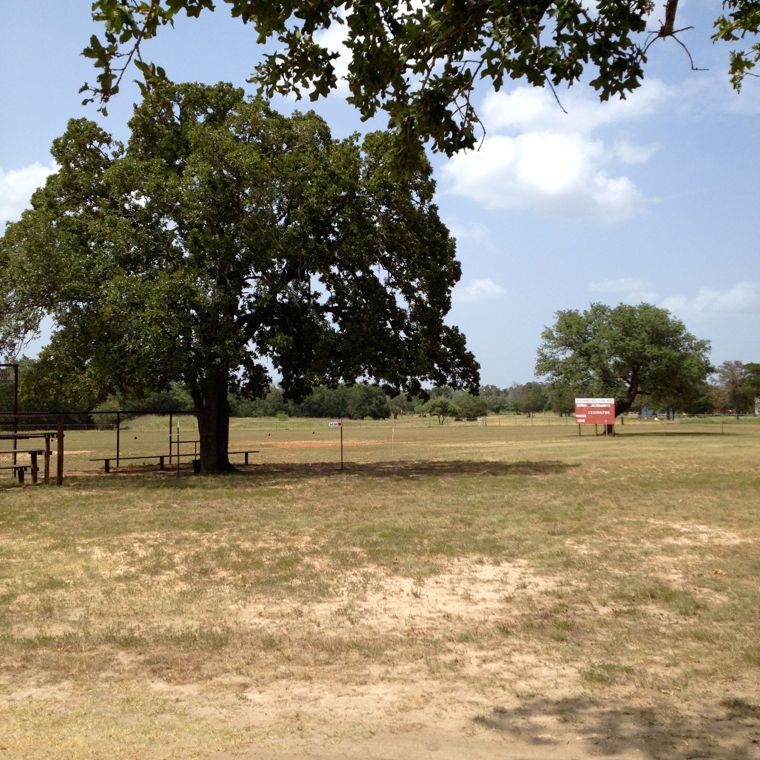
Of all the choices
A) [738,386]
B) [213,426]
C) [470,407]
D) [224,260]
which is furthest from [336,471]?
[738,386]

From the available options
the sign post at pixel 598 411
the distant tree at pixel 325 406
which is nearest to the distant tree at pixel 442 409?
the distant tree at pixel 325 406

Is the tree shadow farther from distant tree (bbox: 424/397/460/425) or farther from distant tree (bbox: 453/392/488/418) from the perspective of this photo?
distant tree (bbox: 453/392/488/418)

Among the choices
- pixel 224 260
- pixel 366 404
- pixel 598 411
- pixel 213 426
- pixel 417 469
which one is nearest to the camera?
pixel 224 260

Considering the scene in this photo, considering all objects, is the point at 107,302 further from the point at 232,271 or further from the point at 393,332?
the point at 393,332

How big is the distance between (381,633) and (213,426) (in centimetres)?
1766

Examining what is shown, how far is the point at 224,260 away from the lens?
20000 mm

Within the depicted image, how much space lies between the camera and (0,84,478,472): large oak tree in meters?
19.2

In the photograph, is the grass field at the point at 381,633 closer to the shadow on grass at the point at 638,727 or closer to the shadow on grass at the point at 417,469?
the shadow on grass at the point at 638,727

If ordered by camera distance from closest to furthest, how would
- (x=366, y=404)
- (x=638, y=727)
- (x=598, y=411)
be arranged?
(x=638, y=727) → (x=598, y=411) → (x=366, y=404)

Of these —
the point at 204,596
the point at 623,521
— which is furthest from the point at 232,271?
the point at 204,596

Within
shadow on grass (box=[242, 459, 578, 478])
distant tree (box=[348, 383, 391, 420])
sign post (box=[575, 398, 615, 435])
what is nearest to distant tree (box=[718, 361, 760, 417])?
distant tree (box=[348, 383, 391, 420])

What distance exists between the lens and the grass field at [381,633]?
13.4 feet

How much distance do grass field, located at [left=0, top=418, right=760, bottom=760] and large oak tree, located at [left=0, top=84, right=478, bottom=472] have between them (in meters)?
6.95

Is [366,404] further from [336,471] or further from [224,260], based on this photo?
[224,260]
